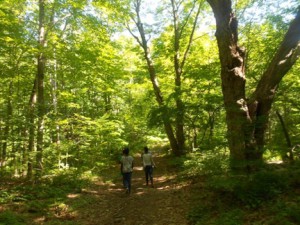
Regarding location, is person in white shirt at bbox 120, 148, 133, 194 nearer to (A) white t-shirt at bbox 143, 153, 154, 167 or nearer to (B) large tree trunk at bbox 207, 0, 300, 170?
(A) white t-shirt at bbox 143, 153, 154, 167

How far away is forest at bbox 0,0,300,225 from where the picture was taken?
7.40 meters

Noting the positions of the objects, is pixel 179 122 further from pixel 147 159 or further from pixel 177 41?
pixel 177 41

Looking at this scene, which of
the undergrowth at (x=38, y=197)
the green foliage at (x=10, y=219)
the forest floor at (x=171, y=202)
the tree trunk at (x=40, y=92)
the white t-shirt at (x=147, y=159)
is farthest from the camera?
the white t-shirt at (x=147, y=159)

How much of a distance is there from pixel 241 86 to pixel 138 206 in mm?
4769

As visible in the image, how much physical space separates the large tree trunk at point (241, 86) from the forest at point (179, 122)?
0.03m

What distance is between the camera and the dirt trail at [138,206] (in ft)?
25.3

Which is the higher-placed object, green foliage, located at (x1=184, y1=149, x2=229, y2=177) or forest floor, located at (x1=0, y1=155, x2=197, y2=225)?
green foliage, located at (x1=184, y1=149, x2=229, y2=177)

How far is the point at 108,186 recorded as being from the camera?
12883 mm

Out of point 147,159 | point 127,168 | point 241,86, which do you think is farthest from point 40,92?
point 241,86

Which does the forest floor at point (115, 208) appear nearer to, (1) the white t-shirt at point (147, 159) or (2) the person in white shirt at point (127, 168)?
(2) the person in white shirt at point (127, 168)

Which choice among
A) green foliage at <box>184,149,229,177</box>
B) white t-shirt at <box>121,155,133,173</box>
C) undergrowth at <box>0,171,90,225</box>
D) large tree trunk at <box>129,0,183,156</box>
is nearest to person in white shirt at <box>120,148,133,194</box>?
white t-shirt at <box>121,155,133,173</box>

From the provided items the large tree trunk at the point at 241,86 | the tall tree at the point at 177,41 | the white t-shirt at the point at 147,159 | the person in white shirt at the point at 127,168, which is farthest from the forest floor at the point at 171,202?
the tall tree at the point at 177,41

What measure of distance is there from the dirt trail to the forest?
0.04 meters

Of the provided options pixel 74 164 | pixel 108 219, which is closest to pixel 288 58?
pixel 108 219
